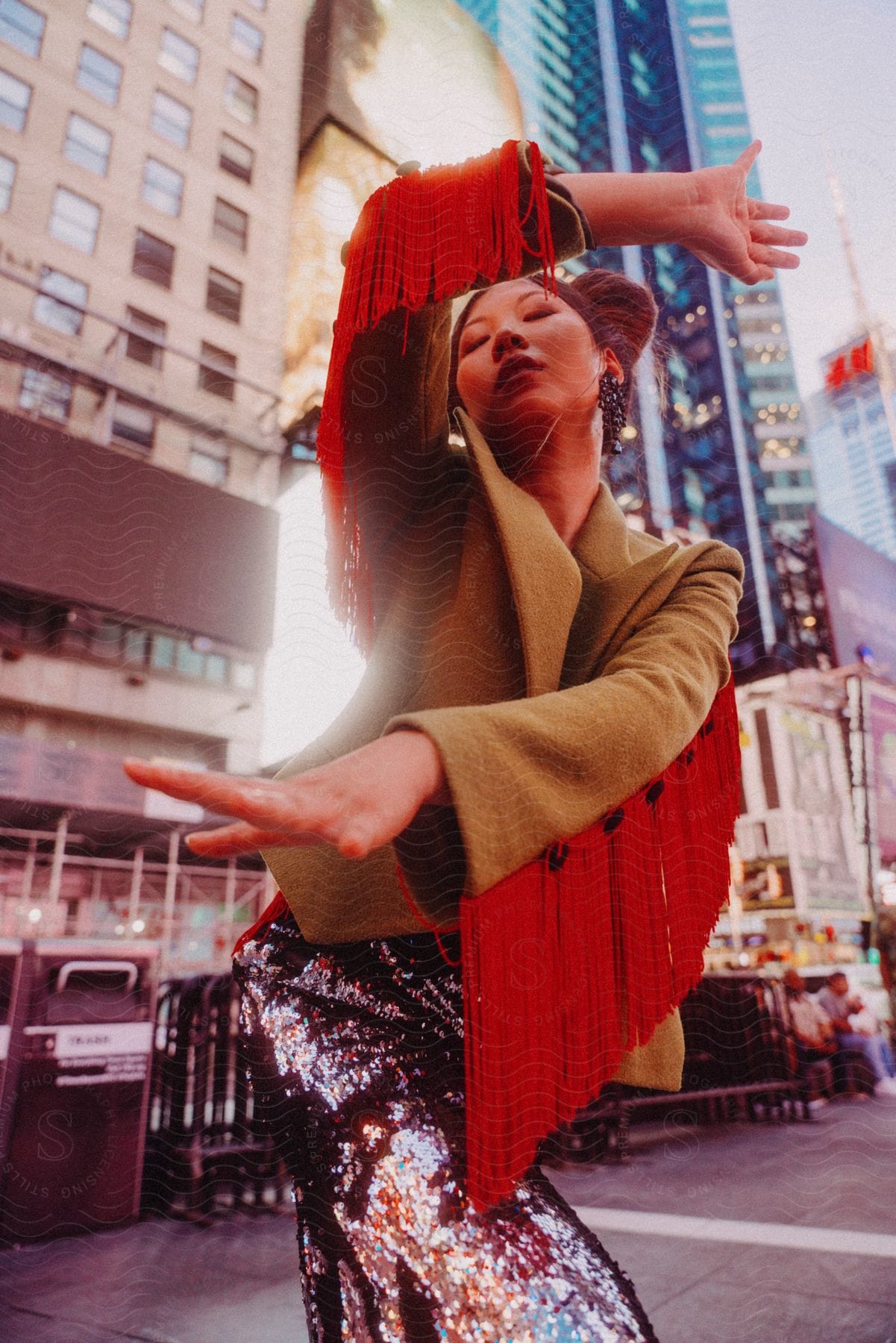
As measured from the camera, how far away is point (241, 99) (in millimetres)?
1563

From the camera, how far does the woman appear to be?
301 millimetres

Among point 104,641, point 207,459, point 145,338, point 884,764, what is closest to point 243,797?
point 104,641

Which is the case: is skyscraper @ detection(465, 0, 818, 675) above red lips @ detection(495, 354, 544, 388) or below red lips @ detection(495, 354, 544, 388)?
above

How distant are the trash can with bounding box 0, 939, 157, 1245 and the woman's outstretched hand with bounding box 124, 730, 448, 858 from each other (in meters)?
1.75

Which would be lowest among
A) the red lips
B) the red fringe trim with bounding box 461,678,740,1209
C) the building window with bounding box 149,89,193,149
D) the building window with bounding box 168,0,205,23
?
the red fringe trim with bounding box 461,678,740,1209

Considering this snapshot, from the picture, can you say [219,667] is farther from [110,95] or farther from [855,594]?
[855,594]

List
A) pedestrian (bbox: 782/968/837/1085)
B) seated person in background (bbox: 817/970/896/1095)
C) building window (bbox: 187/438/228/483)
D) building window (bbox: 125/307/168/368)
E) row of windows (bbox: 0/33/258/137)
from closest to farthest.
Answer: row of windows (bbox: 0/33/258/137) → seated person in background (bbox: 817/970/896/1095) → pedestrian (bbox: 782/968/837/1085) → building window (bbox: 125/307/168/368) → building window (bbox: 187/438/228/483)

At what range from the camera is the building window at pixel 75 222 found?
2252mm

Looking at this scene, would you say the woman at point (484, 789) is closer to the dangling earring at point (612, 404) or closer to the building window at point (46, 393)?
the dangling earring at point (612, 404)

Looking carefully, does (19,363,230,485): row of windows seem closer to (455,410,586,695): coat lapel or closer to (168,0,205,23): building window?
(168,0,205,23): building window

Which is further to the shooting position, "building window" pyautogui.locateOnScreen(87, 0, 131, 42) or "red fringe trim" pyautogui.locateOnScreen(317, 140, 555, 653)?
"building window" pyautogui.locateOnScreen(87, 0, 131, 42)

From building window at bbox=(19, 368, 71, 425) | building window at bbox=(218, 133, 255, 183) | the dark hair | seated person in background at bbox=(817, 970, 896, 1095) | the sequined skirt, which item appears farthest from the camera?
building window at bbox=(19, 368, 71, 425)

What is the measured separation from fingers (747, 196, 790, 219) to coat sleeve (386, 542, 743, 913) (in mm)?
330

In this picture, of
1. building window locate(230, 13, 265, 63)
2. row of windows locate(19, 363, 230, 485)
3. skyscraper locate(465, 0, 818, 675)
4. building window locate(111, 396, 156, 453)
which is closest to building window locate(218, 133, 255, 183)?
building window locate(230, 13, 265, 63)
